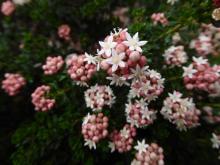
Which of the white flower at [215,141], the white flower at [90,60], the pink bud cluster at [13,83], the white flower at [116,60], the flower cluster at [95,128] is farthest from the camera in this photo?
the pink bud cluster at [13,83]

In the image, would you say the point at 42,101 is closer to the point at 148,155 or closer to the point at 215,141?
the point at 148,155

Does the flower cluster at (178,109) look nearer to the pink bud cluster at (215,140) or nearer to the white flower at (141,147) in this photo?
the white flower at (141,147)

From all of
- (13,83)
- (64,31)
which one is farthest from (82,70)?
(64,31)

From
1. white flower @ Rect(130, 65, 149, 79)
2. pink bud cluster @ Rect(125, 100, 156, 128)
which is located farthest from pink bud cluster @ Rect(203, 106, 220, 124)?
white flower @ Rect(130, 65, 149, 79)

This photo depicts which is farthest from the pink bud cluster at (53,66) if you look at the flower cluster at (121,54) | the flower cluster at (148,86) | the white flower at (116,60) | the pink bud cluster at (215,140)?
the pink bud cluster at (215,140)

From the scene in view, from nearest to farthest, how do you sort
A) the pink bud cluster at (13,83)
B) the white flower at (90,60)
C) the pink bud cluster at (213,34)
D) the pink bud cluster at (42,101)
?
the white flower at (90,60)
the pink bud cluster at (42,101)
the pink bud cluster at (13,83)
the pink bud cluster at (213,34)

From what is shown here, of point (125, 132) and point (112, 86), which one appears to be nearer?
point (125, 132)
